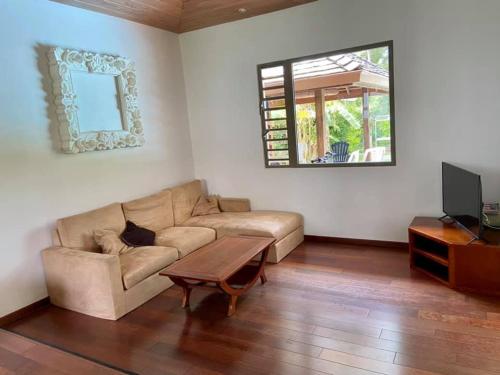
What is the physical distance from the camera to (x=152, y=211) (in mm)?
4152

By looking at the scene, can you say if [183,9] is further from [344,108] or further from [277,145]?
[344,108]

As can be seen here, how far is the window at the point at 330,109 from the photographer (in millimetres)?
3891

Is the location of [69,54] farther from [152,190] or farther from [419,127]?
[419,127]

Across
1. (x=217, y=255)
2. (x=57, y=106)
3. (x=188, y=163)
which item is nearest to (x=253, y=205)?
(x=188, y=163)

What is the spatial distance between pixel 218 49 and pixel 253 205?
2.06 metres

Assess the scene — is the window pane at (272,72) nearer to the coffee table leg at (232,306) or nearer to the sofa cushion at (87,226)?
the sofa cushion at (87,226)

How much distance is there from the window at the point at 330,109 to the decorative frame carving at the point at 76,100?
152cm

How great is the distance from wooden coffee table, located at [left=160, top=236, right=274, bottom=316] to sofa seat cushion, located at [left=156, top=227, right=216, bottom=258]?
423 millimetres

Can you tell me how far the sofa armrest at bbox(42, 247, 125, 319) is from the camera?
2949mm

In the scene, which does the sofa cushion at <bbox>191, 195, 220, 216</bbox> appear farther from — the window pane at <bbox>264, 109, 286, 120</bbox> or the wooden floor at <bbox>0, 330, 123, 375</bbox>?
the wooden floor at <bbox>0, 330, 123, 375</bbox>

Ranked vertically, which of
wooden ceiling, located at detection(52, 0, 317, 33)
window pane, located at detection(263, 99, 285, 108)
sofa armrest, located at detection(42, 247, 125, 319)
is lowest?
sofa armrest, located at detection(42, 247, 125, 319)

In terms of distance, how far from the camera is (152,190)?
4.53m

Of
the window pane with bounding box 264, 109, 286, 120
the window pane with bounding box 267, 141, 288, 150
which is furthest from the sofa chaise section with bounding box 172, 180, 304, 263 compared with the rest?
the window pane with bounding box 264, 109, 286, 120

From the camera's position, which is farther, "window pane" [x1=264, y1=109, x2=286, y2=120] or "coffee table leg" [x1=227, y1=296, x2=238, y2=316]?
"window pane" [x1=264, y1=109, x2=286, y2=120]
